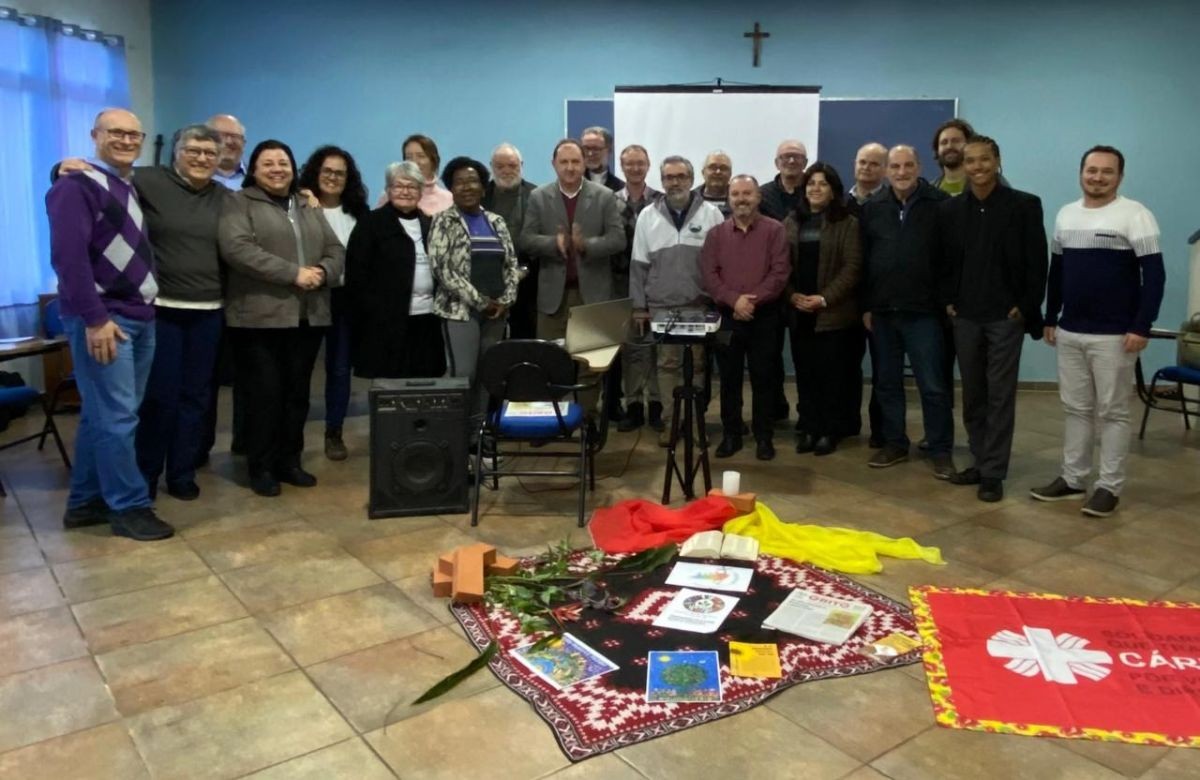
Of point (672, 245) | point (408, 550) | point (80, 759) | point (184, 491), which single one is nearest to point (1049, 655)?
point (408, 550)

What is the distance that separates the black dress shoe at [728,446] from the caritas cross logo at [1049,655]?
2.24m

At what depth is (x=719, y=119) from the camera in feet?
22.7

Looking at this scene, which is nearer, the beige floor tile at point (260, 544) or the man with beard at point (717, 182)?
the beige floor tile at point (260, 544)

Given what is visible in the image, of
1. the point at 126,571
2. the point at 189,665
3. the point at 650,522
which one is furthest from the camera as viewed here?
the point at 650,522

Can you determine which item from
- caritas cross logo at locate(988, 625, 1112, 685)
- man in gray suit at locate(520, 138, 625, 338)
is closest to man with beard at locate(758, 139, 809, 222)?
man in gray suit at locate(520, 138, 625, 338)

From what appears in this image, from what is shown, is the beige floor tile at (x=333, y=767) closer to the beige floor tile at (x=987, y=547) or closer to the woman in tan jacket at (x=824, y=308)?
the beige floor tile at (x=987, y=547)

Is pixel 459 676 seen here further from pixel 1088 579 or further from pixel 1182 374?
pixel 1182 374

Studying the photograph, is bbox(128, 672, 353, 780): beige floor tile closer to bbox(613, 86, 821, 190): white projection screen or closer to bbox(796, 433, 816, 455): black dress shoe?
bbox(796, 433, 816, 455): black dress shoe

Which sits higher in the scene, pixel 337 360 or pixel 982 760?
pixel 337 360

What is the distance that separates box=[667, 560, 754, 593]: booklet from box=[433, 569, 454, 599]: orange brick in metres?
0.75

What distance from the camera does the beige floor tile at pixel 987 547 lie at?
3553mm

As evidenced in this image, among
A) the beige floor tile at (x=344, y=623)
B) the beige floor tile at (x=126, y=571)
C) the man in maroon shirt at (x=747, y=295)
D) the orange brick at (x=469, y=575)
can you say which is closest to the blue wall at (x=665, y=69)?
the man in maroon shirt at (x=747, y=295)

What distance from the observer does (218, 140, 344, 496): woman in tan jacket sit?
159 inches

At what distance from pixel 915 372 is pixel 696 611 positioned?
2.27m
